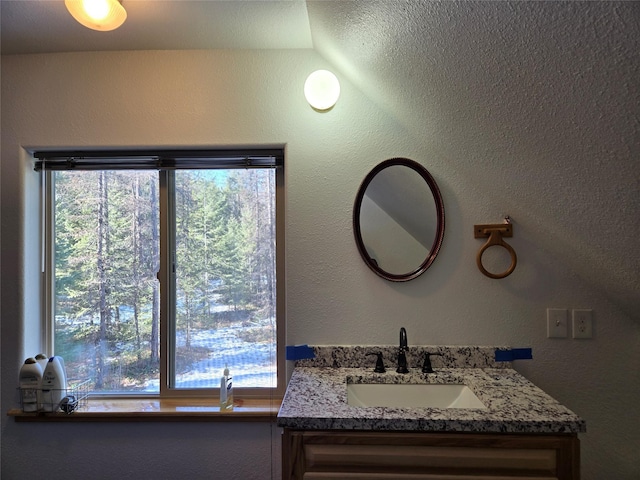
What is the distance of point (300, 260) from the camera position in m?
1.65

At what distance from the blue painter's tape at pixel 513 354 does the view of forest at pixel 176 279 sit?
39.6 inches

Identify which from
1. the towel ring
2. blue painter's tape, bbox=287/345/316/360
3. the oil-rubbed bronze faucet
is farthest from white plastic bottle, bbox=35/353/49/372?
the towel ring

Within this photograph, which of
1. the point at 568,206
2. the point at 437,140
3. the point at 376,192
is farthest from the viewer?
the point at 376,192

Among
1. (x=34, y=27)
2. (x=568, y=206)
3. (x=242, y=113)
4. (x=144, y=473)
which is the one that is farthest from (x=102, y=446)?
(x=568, y=206)

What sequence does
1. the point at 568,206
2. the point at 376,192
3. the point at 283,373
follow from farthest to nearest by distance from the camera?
the point at 283,373 < the point at 376,192 < the point at 568,206

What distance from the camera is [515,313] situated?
158cm

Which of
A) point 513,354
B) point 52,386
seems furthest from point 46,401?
point 513,354

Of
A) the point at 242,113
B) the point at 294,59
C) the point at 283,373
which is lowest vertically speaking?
the point at 283,373

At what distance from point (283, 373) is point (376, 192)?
95 cm

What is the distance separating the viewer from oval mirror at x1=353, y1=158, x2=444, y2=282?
1.61 meters

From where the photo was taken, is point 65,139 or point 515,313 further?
point 65,139

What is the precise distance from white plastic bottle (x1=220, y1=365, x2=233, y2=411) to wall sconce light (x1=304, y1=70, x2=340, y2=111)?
1240mm

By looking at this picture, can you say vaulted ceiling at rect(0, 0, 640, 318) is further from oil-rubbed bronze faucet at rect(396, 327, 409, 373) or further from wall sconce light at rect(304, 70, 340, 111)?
oil-rubbed bronze faucet at rect(396, 327, 409, 373)

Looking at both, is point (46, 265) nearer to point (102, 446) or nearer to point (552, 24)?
point (102, 446)
